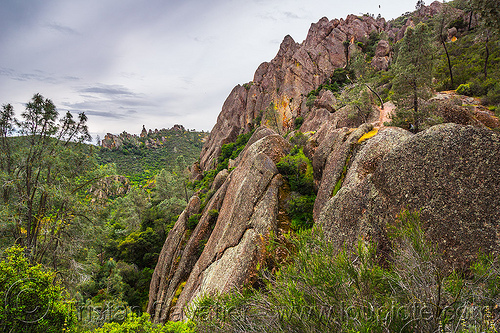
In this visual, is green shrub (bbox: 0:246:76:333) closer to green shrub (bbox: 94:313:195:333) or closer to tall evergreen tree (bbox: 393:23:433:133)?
green shrub (bbox: 94:313:195:333)

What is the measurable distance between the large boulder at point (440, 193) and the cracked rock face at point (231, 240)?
511 cm

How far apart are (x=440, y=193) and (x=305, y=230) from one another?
5167 millimetres

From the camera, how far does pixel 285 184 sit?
57.3 ft

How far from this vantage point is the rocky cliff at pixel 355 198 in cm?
691

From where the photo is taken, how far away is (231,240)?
589 inches

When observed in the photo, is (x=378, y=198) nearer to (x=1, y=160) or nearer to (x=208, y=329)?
(x=208, y=329)

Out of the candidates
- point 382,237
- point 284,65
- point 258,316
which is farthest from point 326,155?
point 284,65

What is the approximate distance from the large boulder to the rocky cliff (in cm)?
3

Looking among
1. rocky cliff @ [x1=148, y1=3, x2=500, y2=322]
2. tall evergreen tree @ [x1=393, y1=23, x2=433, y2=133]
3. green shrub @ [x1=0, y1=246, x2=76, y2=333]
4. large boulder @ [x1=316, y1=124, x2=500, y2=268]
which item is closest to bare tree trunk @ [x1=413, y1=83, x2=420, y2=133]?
tall evergreen tree @ [x1=393, y1=23, x2=433, y2=133]

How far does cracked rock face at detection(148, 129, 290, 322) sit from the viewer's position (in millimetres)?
12906

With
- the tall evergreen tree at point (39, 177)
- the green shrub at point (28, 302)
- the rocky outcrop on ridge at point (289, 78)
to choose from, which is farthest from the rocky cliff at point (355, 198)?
the rocky outcrop on ridge at point (289, 78)

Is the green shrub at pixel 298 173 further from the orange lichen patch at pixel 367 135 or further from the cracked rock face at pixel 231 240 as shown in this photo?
the orange lichen patch at pixel 367 135

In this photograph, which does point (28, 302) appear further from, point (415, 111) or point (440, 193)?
point (415, 111)

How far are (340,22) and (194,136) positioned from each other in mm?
123487
